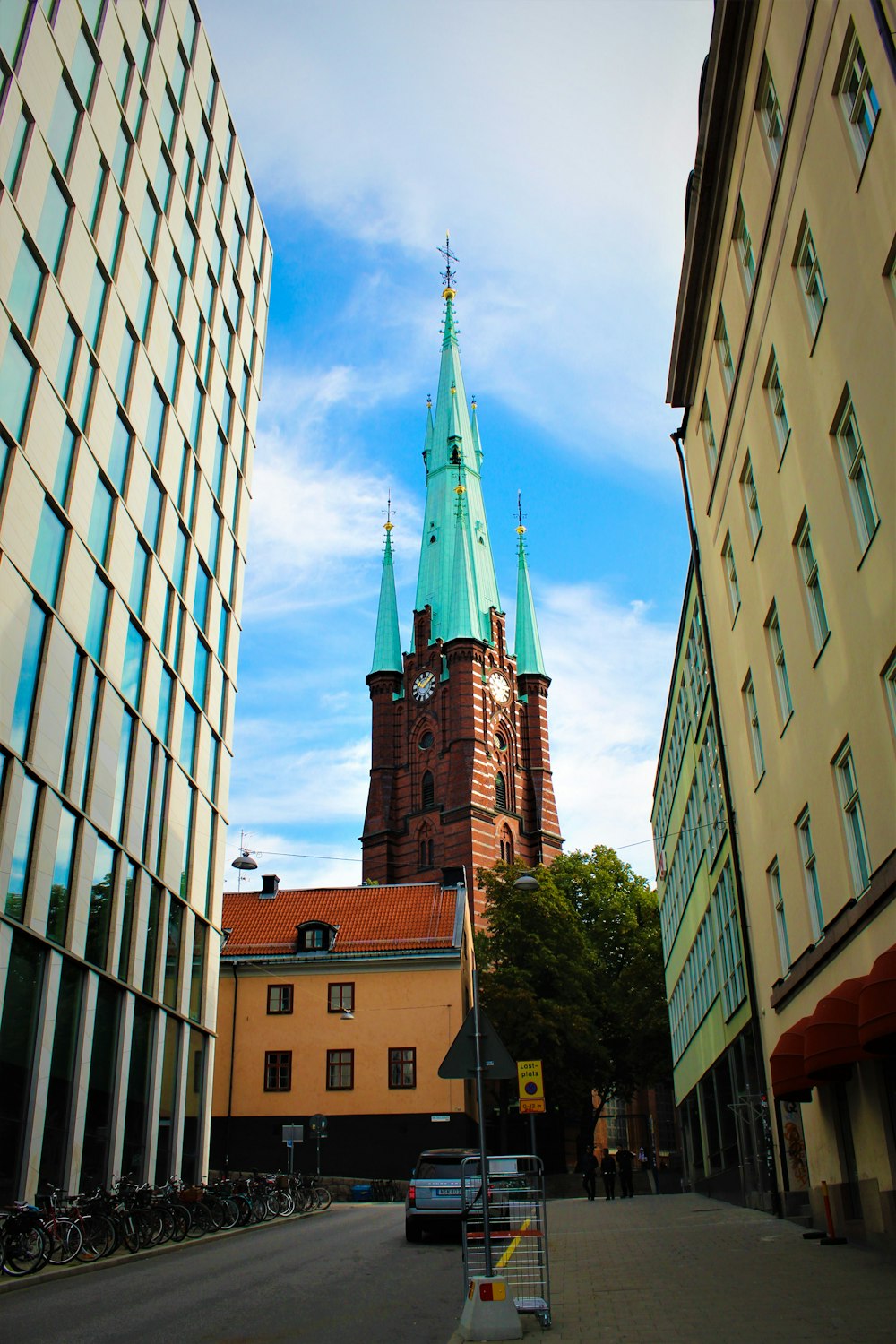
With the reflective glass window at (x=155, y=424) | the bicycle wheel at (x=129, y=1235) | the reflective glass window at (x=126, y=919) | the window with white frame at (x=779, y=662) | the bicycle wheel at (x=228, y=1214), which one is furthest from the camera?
the reflective glass window at (x=155, y=424)

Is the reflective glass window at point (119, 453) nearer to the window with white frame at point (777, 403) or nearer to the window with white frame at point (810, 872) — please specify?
the window with white frame at point (777, 403)

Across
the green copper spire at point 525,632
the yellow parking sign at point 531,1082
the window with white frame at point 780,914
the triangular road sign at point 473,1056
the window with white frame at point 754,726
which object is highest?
the green copper spire at point 525,632

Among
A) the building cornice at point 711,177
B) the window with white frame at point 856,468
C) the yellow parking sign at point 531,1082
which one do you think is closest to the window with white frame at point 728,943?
the yellow parking sign at point 531,1082

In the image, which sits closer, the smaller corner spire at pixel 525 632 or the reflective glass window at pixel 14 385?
the reflective glass window at pixel 14 385

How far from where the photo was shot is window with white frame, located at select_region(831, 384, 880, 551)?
40.4 feet

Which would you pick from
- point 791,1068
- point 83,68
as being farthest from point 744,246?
point 83,68

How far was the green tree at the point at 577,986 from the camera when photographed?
4612 centimetres

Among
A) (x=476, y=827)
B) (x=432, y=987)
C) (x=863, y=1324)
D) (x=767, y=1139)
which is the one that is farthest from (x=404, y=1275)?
(x=476, y=827)

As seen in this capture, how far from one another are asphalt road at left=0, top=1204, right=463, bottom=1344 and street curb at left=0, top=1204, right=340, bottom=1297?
9cm

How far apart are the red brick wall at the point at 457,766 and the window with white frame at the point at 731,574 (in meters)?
59.5

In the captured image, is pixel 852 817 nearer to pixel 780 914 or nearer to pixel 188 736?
pixel 780 914

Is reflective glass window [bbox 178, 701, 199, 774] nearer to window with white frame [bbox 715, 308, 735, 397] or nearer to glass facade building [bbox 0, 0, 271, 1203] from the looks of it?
glass facade building [bbox 0, 0, 271, 1203]

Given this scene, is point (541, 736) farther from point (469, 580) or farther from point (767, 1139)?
point (767, 1139)

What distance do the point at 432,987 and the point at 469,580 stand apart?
2101 inches
